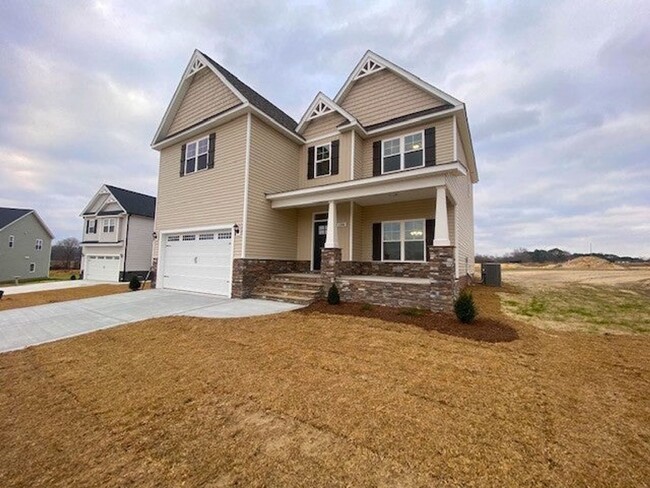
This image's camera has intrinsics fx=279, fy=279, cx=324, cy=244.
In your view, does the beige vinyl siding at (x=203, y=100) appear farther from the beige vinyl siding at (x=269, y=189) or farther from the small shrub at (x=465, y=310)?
the small shrub at (x=465, y=310)

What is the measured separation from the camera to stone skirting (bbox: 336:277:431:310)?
8049mm

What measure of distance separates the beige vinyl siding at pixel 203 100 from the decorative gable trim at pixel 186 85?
150mm

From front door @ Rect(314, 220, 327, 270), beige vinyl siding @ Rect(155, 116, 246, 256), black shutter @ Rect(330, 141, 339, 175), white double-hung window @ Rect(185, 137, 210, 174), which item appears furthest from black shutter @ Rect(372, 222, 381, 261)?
white double-hung window @ Rect(185, 137, 210, 174)

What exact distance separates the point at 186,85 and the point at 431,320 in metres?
14.7

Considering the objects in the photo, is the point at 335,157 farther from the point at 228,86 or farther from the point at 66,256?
the point at 66,256

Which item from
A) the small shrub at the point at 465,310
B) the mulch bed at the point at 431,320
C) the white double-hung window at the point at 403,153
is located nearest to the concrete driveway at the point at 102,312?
the mulch bed at the point at 431,320

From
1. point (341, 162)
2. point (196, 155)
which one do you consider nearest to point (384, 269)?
point (341, 162)

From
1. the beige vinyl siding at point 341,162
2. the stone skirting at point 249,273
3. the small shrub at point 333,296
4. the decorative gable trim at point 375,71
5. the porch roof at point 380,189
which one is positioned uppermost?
the decorative gable trim at point 375,71

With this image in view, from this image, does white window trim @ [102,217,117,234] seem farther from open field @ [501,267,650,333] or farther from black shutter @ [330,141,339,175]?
open field @ [501,267,650,333]

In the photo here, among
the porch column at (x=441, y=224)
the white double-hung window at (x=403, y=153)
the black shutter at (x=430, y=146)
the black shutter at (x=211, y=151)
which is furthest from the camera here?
the black shutter at (x=211, y=151)

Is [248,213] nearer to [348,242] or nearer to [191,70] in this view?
[348,242]

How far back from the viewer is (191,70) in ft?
42.5

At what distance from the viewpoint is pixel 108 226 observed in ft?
73.4

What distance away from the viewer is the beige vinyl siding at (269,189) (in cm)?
1094
